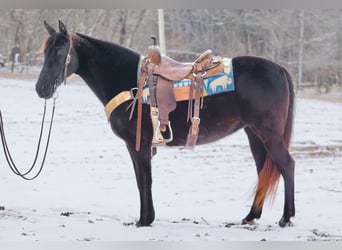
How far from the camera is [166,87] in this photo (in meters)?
3.41

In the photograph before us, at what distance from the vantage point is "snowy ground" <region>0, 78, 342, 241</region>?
11.5ft

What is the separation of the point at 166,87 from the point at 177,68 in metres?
0.14

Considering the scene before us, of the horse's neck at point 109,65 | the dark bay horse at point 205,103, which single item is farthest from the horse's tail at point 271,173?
the horse's neck at point 109,65

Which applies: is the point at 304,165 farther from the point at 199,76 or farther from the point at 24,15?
the point at 24,15

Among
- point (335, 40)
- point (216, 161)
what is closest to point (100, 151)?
point (216, 161)

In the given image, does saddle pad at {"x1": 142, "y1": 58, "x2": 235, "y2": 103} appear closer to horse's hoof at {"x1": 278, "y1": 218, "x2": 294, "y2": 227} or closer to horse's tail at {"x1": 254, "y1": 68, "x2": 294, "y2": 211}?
horse's tail at {"x1": 254, "y1": 68, "x2": 294, "y2": 211}

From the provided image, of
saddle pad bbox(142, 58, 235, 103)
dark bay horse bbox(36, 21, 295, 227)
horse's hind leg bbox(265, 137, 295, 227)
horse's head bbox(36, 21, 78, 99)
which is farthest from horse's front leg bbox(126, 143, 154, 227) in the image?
horse's hind leg bbox(265, 137, 295, 227)

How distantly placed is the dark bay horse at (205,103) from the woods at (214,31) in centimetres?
59

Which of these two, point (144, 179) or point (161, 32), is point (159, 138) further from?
point (161, 32)

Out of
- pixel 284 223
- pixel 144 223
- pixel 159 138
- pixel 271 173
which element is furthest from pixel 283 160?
pixel 144 223

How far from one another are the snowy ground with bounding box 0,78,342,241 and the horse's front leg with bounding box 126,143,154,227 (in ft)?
0.23

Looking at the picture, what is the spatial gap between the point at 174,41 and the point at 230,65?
839 millimetres

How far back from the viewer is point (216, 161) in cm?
466

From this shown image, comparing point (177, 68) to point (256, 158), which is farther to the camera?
point (256, 158)
